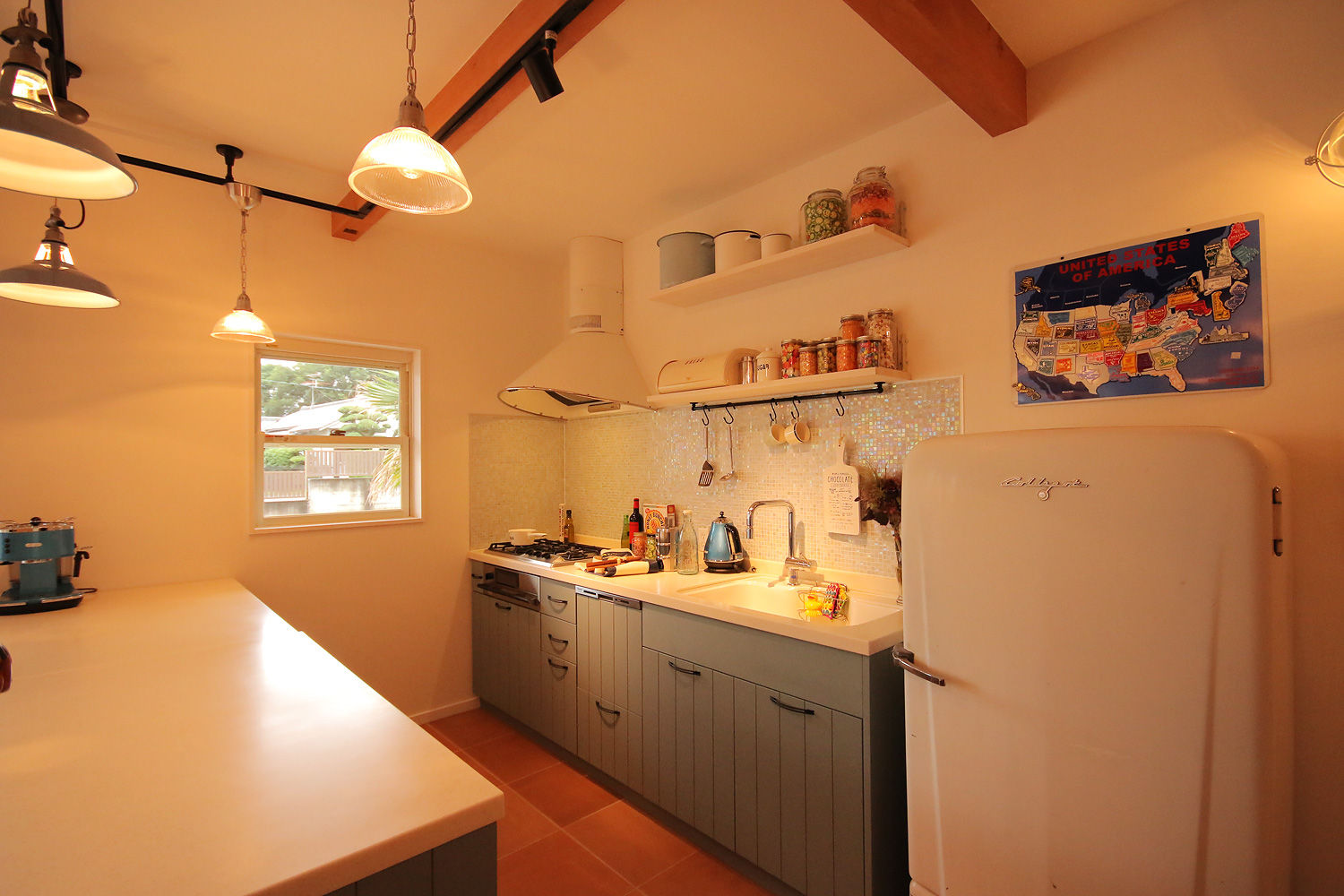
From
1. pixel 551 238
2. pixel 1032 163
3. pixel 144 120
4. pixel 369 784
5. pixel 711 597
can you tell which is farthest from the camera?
pixel 551 238

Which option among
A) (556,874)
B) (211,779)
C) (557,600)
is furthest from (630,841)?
(211,779)

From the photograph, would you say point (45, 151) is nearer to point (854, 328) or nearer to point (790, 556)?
point (854, 328)

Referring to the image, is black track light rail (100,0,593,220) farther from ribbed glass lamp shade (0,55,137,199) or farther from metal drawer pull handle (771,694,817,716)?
metal drawer pull handle (771,694,817,716)

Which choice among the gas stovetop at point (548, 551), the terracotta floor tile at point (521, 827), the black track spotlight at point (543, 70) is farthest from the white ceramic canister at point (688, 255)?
the terracotta floor tile at point (521, 827)

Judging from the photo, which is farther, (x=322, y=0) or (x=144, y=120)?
(x=144, y=120)

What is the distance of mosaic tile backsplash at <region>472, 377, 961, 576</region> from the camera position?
2242mm

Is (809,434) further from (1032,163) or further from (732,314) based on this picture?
(1032,163)

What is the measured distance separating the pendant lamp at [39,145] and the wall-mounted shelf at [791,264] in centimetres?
188

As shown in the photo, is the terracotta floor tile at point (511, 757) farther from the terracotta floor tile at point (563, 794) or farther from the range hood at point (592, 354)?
the range hood at point (592, 354)

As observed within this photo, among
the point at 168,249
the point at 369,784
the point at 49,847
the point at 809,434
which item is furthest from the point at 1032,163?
the point at 168,249

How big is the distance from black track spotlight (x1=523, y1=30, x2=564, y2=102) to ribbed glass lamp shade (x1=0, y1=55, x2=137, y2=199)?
0.99 m

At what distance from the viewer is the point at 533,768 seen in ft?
9.21

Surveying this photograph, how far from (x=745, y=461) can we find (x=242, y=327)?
2021mm

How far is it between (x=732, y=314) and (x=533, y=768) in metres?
2.28
